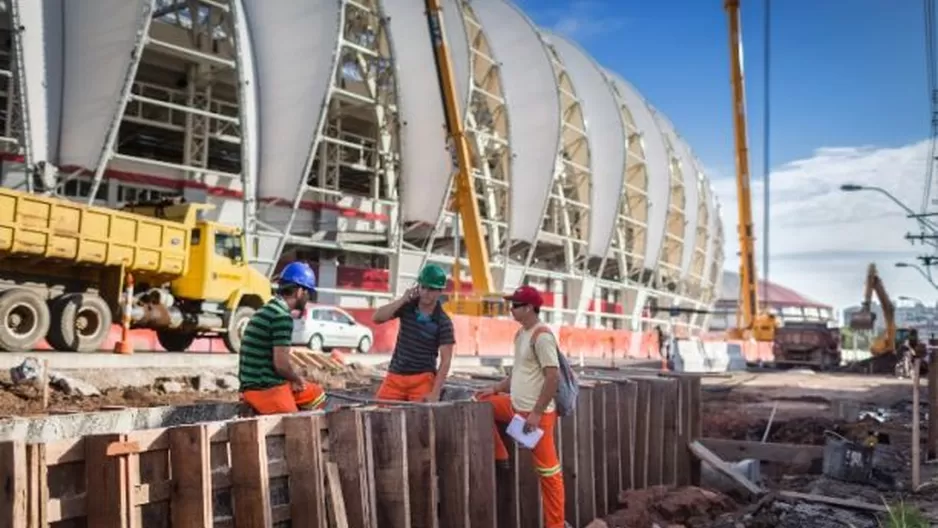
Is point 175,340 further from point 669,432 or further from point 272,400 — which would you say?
point 272,400

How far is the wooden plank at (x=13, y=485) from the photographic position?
3.35m

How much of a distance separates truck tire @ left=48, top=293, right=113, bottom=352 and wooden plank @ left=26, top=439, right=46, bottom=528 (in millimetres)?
12303

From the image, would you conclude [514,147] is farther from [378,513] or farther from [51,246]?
[378,513]

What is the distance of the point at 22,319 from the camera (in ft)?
46.4

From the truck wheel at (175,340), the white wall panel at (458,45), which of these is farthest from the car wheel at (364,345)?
the white wall panel at (458,45)

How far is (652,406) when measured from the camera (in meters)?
8.62

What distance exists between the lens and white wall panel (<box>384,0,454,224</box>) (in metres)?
30.9

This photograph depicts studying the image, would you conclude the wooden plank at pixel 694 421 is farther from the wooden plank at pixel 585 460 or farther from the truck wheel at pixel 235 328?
the truck wheel at pixel 235 328

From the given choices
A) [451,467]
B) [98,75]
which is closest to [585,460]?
[451,467]

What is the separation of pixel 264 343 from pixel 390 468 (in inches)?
45.1

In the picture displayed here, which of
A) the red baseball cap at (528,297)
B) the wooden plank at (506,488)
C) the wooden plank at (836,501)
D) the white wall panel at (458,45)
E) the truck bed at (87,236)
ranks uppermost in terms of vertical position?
the white wall panel at (458,45)

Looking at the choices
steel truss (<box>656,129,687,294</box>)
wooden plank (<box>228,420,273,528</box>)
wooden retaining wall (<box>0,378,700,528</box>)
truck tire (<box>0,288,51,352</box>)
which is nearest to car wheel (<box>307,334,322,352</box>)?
truck tire (<box>0,288,51,352</box>)

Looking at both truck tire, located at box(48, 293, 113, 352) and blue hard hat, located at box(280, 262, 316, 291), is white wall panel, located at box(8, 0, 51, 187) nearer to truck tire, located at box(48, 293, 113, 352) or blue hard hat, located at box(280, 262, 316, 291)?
truck tire, located at box(48, 293, 113, 352)

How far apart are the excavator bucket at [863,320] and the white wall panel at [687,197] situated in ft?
67.7
